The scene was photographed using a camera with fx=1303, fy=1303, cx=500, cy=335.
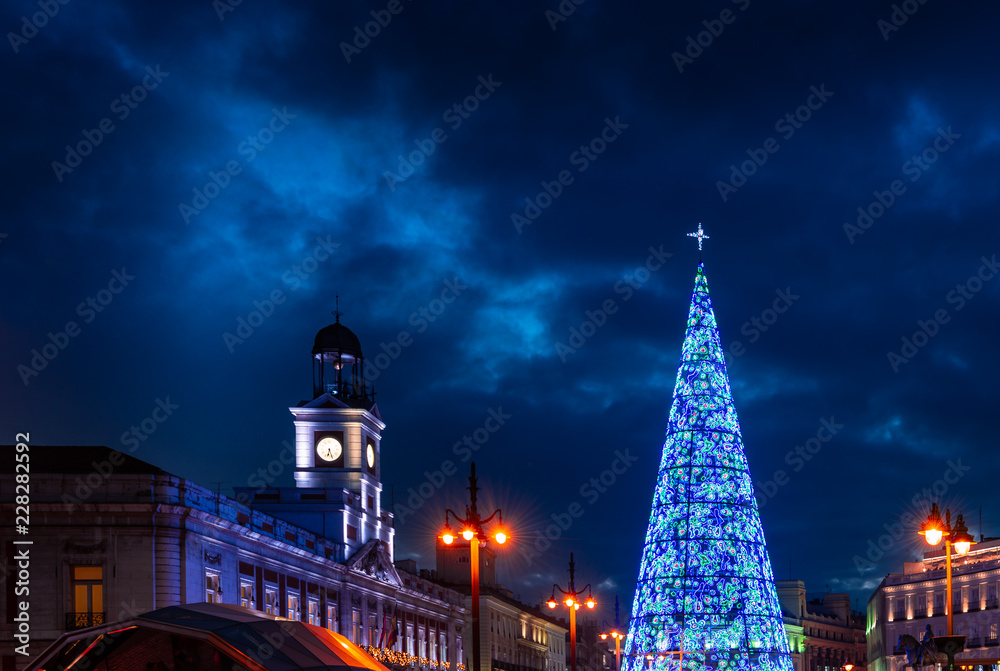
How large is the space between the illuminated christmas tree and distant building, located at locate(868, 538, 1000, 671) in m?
22.7

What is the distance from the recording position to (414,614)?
8550cm

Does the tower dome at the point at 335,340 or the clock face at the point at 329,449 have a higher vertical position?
the tower dome at the point at 335,340

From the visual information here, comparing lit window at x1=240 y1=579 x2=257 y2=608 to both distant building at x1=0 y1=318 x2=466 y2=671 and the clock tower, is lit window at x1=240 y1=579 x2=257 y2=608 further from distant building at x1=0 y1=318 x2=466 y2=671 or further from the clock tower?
the clock tower

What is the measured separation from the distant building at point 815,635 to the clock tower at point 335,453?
82.8 metres

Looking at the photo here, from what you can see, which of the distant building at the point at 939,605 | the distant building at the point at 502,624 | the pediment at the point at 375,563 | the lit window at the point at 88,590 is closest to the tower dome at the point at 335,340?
the pediment at the point at 375,563

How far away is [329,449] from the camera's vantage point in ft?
250

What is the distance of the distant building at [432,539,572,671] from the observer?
101438 mm

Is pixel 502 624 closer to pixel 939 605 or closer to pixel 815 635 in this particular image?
pixel 939 605

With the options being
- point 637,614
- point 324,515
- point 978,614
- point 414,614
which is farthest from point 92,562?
point 978,614

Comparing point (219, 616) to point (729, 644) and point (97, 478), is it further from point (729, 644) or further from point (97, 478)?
point (729, 644)

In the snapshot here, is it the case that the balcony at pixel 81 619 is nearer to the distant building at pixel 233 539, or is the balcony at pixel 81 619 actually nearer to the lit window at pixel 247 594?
the distant building at pixel 233 539

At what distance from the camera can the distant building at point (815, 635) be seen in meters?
151

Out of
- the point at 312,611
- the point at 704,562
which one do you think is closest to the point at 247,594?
the point at 312,611

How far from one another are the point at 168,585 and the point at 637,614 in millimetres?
20769
